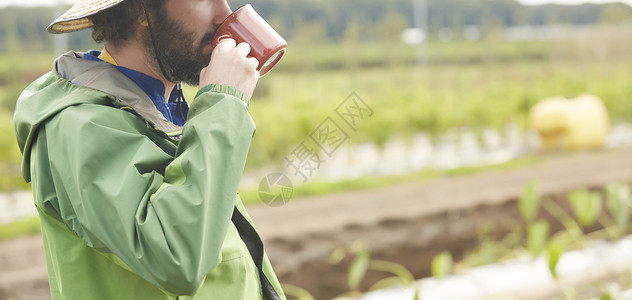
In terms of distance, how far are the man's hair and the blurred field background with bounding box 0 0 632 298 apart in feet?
0.25

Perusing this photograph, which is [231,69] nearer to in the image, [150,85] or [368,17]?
[150,85]

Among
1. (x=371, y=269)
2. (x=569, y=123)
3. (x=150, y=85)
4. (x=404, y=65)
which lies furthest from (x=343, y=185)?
(x=404, y=65)

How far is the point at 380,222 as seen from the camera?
6.02m

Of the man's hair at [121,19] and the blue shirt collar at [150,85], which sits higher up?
the man's hair at [121,19]

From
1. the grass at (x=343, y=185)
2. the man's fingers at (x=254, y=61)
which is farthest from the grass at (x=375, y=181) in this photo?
the man's fingers at (x=254, y=61)

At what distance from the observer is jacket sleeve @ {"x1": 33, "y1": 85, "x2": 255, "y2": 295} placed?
943 mm

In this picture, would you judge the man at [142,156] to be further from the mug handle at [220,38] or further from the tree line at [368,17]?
the tree line at [368,17]

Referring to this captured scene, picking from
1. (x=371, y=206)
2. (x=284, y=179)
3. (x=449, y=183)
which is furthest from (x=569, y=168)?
(x=284, y=179)

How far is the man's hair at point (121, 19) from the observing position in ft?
3.71

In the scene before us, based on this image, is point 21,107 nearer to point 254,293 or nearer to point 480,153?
point 254,293

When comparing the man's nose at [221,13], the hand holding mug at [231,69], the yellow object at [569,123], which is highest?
the yellow object at [569,123]

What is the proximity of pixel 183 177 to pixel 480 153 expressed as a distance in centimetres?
1067

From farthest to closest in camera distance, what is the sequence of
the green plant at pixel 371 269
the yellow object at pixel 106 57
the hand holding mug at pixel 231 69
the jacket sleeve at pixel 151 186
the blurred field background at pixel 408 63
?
the blurred field background at pixel 408 63, the green plant at pixel 371 269, the yellow object at pixel 106 57, the hand holding mug at pixel 231 69, the jacket sleeve at pixel 151 186

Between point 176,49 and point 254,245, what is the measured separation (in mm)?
404
